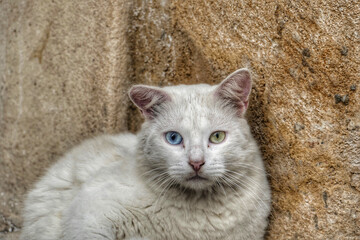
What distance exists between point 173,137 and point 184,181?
27cm

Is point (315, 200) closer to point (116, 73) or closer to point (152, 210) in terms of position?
point (152, 210)

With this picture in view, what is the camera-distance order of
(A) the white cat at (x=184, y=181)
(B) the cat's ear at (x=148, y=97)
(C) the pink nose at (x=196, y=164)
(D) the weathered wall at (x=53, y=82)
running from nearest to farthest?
(C) the pink nose at (x=196, y=164), (A) the white cat at (x=184, y=181), (B) the cat's ear at (x=148, y=97), (D) the weathered wall at (x=53, y=82)

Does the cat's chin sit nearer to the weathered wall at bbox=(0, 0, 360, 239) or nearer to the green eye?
the green eye

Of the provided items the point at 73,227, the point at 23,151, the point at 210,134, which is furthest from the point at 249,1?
the point at 23,151

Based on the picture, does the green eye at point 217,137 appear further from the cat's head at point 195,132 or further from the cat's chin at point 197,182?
the cat's chin at point 197,182

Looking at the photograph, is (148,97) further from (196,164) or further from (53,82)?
(53,82)

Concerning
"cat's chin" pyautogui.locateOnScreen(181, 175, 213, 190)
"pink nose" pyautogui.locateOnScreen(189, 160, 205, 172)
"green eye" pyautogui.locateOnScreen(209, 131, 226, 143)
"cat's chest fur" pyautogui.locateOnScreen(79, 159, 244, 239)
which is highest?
"green eye" pyautogui.locateOnScreen(209, 131, 226, 143)

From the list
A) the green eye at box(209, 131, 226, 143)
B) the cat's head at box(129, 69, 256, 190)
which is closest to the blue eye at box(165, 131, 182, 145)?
the cat's head at box(129, 69, 256, 190)

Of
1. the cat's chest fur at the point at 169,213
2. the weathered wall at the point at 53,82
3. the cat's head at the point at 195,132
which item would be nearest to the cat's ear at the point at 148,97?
the cat's head at the point at 195,132

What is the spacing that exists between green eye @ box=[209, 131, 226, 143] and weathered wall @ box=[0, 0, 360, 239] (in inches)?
13.9

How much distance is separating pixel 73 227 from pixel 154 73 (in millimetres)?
1377

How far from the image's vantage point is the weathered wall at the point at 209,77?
2.29 m

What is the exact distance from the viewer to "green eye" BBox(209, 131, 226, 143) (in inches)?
95.0

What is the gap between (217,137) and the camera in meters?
2.43
